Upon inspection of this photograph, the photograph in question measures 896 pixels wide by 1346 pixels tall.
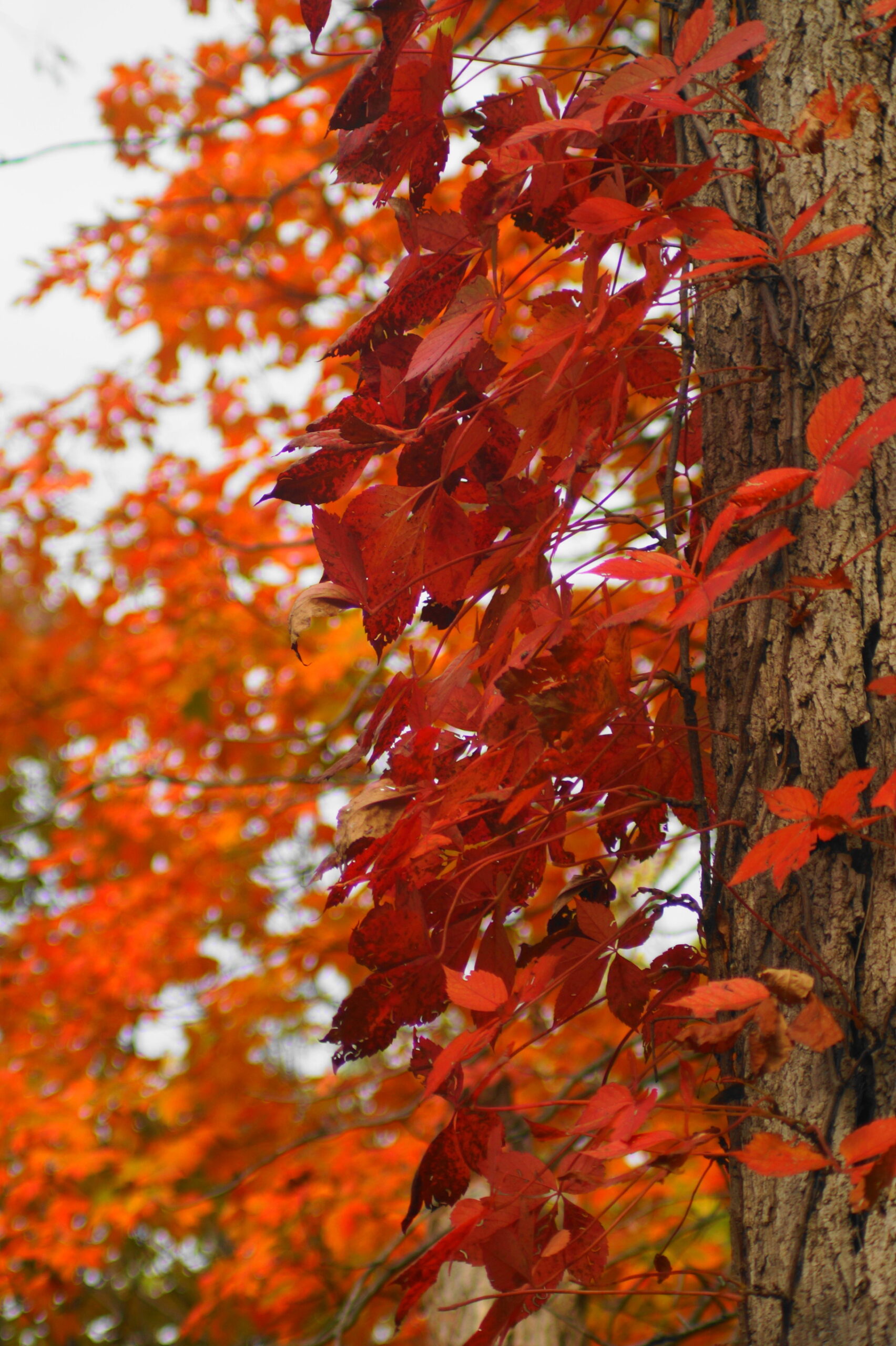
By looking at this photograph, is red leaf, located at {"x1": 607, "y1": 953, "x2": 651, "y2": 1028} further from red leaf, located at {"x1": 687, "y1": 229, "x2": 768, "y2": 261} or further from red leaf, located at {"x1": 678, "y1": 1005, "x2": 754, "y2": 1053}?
red leaf, located at {"x1": 687, "y1": 229, "x2": 768, "y2": 261}

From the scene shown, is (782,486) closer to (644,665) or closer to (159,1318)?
(644,665)

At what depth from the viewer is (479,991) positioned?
69 cm

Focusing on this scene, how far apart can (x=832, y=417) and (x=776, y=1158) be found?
0.44 metres

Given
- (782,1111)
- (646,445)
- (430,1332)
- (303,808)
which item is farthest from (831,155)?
(303,808)

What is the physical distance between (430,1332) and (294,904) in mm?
1701

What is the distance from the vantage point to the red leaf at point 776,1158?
0.57 meters

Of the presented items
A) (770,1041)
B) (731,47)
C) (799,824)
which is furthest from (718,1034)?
(731,47)

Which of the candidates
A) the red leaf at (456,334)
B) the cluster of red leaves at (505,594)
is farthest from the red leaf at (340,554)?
the red leaf at (456,334)

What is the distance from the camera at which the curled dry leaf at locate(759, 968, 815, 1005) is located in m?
0.57

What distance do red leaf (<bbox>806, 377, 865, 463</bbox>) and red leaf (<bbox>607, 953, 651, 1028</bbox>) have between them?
1.44 ft

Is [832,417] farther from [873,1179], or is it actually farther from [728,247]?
[873,1179]

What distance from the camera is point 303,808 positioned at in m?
3.55

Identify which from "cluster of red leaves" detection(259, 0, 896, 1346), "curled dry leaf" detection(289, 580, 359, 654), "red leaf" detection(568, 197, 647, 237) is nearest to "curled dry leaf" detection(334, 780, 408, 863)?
"cluster of red leaves" detection(259, 0, 896, 1346)

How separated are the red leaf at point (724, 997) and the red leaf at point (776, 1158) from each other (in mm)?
88
